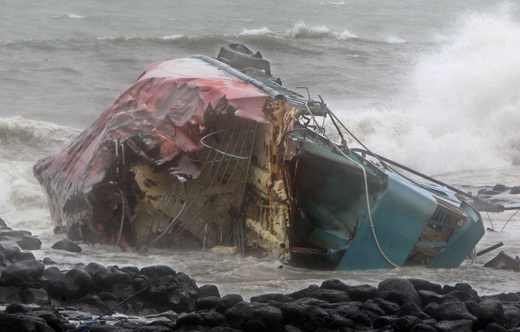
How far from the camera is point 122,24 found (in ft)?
79.4

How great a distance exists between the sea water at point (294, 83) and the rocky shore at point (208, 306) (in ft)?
2.44

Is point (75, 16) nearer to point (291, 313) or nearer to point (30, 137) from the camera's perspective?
Result: point (30, 137)

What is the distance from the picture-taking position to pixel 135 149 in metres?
6.16

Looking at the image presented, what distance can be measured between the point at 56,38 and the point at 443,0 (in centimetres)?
2759

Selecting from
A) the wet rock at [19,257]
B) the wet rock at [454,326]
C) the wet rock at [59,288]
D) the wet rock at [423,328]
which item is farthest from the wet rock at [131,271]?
the wet rock at [454,326]

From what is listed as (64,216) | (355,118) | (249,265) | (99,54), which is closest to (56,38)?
(99,54)

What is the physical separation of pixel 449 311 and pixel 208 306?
1.74 meters

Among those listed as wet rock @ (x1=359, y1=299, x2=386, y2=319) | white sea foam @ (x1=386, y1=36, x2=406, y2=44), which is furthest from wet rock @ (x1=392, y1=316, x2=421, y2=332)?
white sea foam @ (x1=386, y1=36, x2=406, y2=44)

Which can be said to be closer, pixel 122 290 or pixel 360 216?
pixel 122 290

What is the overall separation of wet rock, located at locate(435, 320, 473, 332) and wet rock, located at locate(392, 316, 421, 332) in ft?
0.47

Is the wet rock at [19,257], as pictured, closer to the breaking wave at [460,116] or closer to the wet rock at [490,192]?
the wet rock at [490,192]

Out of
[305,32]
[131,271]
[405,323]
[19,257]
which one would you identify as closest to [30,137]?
[19,257]

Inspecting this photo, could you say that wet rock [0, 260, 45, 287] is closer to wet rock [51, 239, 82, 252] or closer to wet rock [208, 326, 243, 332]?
wet rock [208, 326, 243, 332]

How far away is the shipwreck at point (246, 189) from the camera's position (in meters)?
5.65
